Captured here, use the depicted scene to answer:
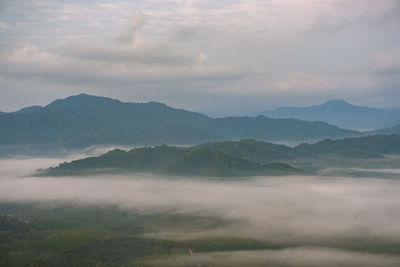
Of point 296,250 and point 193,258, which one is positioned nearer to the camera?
point 193,258

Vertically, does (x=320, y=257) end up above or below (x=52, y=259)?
below

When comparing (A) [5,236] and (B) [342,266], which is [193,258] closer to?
(B) [342,266]

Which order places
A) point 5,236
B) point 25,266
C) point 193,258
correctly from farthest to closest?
point 5,236 → point 193,258 → point 25,266

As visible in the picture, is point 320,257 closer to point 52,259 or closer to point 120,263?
point 120,263

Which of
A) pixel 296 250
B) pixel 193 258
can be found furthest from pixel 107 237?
pixel 296 250

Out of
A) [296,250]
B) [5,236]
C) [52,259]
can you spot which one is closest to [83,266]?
[52,259]

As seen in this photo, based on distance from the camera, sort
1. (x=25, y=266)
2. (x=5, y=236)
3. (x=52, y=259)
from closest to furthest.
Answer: (x=25, y=266)
(x=52, y=259)
(x=5, y=236)

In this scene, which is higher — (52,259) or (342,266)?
(52,259)

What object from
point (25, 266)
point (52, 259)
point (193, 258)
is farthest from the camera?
point (193, 258)

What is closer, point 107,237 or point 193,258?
point 193,258
